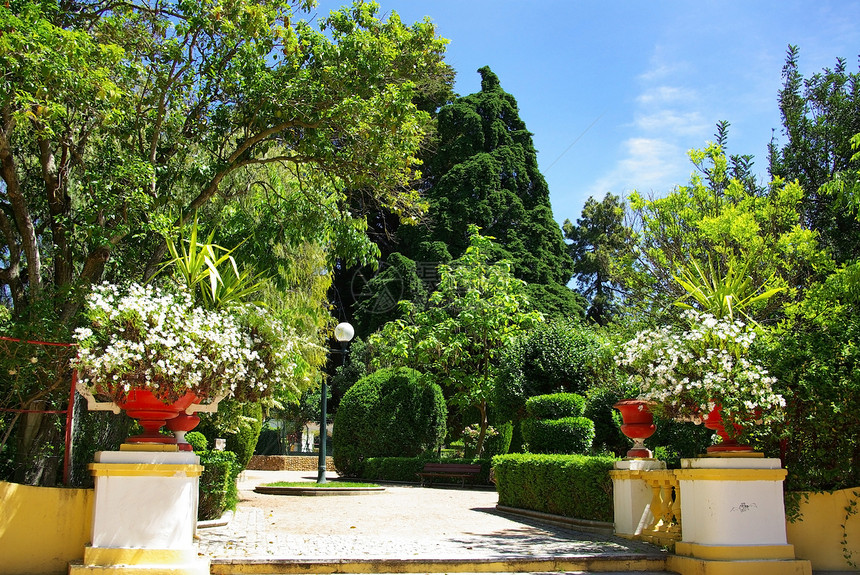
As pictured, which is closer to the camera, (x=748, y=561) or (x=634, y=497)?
(x=748, y=561)

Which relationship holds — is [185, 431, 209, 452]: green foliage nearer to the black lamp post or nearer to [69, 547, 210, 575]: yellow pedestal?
the black lamp post

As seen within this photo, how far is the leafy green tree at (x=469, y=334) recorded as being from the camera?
2091 cm

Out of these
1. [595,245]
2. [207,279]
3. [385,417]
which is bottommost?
[385,417]

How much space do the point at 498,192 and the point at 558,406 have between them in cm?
1979

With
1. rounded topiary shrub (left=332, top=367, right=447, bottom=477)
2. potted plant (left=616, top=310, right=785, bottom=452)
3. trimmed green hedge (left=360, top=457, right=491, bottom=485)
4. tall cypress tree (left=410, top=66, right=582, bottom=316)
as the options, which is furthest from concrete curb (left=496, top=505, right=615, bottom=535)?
tall cypress tree (left=410, top=66, right=582, bottom=316)

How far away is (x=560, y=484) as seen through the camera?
10312mm

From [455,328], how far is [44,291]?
14.7 meters

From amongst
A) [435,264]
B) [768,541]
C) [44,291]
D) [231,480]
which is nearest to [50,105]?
[44,291]

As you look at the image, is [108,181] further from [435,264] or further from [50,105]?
[435,264]

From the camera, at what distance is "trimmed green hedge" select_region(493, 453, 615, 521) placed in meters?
9.46

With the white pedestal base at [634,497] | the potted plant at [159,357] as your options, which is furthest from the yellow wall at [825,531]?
the potted plant at [159,357]

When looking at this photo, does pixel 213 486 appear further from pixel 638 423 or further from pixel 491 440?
pixel 491 440

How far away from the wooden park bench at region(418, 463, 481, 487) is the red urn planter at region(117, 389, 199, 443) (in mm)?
12565

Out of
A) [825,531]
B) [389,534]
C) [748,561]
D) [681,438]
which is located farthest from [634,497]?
[681,438]
